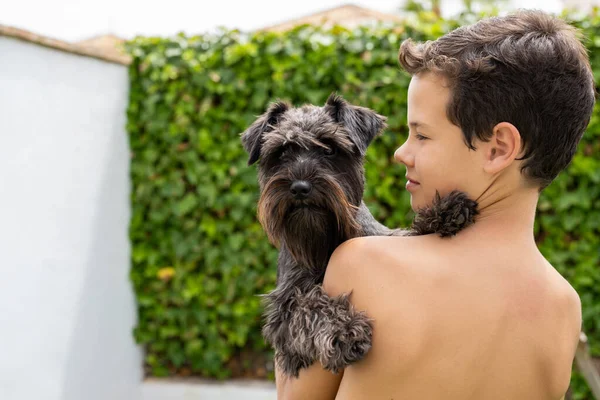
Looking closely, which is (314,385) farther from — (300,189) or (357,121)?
(357,121)

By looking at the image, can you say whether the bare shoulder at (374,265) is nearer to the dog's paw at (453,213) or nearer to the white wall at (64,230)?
the dog's paw at (453,213)

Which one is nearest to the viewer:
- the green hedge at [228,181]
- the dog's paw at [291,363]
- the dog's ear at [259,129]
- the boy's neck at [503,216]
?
the boy's neck at [503,216]

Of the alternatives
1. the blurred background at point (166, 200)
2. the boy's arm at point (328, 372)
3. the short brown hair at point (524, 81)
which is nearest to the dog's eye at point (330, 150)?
the boy's arm at point (328, 372)

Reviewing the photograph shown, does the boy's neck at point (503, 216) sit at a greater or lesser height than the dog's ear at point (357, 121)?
lesser

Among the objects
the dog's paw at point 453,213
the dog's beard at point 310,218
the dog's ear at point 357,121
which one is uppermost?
the dog's ear at point 357,121

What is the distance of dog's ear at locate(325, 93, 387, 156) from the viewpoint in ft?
8.13

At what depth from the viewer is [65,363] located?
5078mm

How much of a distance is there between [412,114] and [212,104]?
4.56 meters

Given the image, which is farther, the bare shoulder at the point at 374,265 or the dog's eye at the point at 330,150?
the dog's eye at the point at 330,150

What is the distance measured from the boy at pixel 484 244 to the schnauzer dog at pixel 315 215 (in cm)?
Answer: 8

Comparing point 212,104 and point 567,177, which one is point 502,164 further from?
point 212,104

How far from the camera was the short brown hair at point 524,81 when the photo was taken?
142cm

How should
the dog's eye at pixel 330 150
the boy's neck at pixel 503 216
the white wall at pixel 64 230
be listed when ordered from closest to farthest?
1. the boy's neck at pixel 503 216
2. the dog's eye at pixel 330 150
3. the white wall at pixel 64 230

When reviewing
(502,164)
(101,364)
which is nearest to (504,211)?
(502,164)
